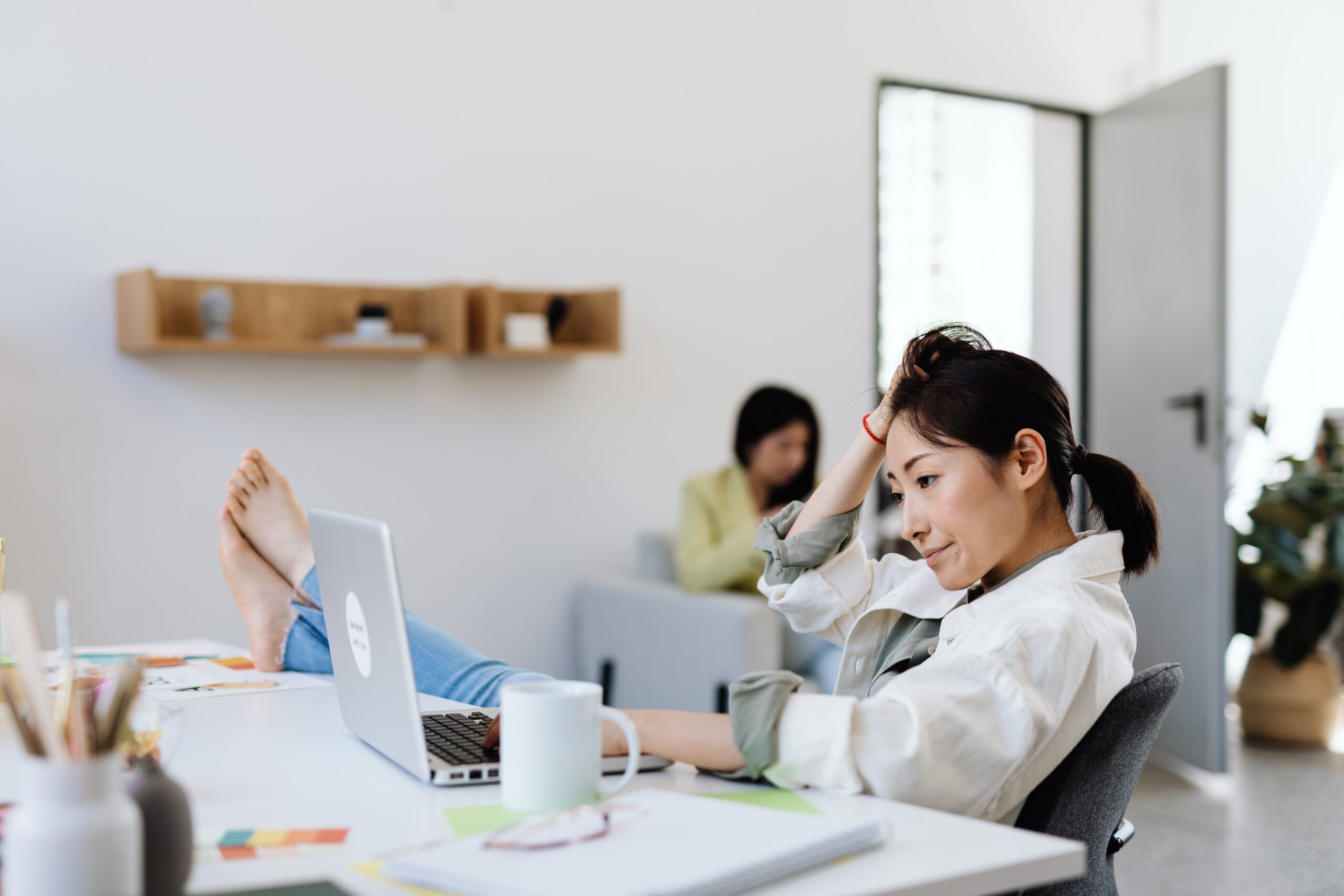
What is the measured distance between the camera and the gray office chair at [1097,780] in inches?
48.5

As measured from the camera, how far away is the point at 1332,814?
11.1 ft

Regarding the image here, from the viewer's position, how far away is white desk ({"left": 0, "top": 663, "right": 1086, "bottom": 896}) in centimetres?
91

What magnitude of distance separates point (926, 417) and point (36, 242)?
227cm

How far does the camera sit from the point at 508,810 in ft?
3.52

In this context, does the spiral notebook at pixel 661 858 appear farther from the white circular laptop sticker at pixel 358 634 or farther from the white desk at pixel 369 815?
the white circular laptop sticker at pixel 358 634

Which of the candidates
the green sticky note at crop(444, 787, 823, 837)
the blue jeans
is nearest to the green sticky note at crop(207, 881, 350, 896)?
the green sticky note at crop(444, 787, 823, 837)

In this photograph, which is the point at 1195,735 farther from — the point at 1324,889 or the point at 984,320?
the point at 984,320

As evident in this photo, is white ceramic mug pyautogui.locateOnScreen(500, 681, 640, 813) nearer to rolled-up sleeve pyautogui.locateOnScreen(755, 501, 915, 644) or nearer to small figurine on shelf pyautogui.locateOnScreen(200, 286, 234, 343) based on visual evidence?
rolled-up sleeve pyautogui.locateOnScreen(755, 501, 915, 644)

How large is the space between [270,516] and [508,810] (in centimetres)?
113

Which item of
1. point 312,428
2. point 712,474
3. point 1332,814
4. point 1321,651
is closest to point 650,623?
point 712,474

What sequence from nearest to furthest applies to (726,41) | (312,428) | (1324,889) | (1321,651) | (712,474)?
(1324,889), (312,428), (712,474), (726,41), (1321,651)

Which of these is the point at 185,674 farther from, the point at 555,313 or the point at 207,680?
the point at 555,313

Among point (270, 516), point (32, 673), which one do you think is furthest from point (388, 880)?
point (270, 516)

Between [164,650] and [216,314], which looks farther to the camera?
[216,314]
